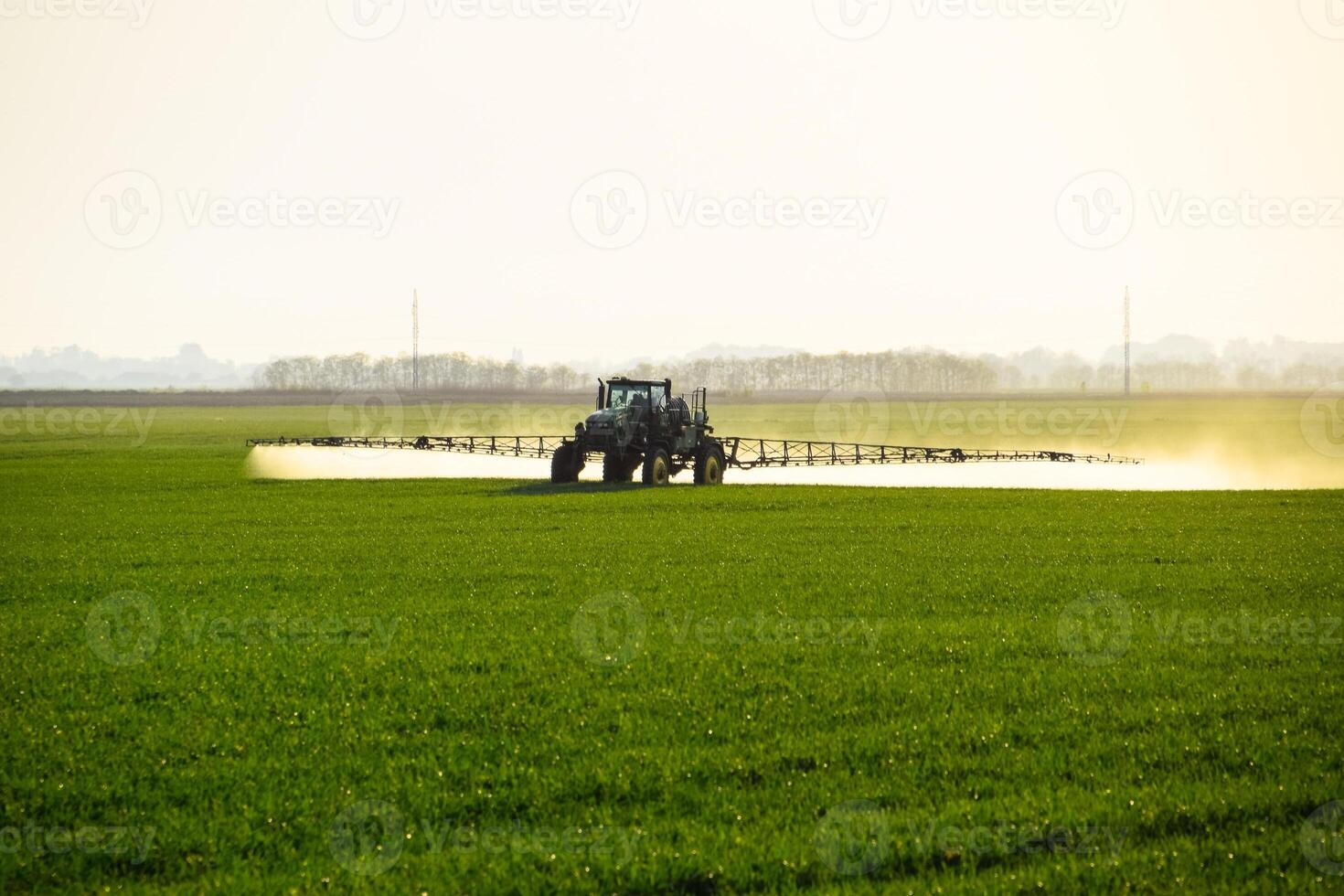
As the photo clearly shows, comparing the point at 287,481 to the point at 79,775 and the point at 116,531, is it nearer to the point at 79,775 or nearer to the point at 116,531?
the point at 116,531

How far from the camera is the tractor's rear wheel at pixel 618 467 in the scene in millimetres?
41594

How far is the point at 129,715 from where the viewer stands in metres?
11.0

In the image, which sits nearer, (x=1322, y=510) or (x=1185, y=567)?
(x=1185, y=567)

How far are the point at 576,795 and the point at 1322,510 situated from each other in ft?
88.7

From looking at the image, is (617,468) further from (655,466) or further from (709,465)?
(709,465)

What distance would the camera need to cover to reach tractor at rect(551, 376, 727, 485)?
40.3 meters

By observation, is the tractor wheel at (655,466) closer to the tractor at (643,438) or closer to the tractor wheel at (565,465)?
the tractor at (643,438)

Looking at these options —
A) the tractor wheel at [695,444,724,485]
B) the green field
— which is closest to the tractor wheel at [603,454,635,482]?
the tractor wheel at [695,444,724,485]

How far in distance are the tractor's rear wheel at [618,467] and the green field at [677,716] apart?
1739 cm

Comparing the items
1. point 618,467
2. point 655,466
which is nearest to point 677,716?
point 655,466

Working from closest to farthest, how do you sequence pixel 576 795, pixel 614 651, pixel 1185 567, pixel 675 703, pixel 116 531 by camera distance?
1. pixel 576 795
2. pixel 675 703
3. pixel 614 651
4. pixel 1185 567
5. pixel 116 531

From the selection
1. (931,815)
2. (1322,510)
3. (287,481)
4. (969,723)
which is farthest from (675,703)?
(287,481)

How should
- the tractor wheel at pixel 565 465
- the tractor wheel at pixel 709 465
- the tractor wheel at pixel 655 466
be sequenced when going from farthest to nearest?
the tractor wheel at pixel 565 465
the tractor wheel at pixel 709 465
the tractor wheel at pixel 655 466

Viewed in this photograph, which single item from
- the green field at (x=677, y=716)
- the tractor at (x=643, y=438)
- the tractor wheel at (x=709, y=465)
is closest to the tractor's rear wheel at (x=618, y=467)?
the tractor at (x=643, y=438)
